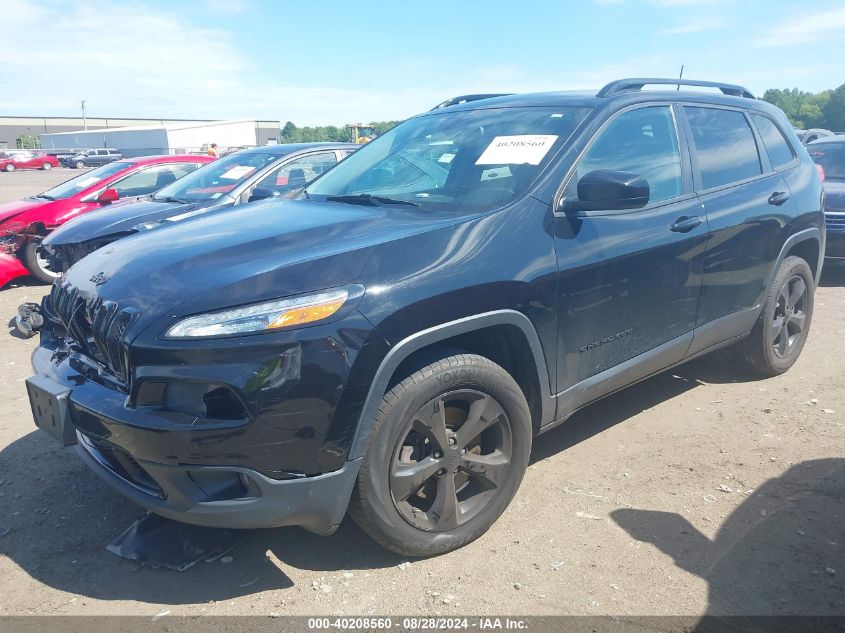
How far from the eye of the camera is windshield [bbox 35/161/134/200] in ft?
28.7

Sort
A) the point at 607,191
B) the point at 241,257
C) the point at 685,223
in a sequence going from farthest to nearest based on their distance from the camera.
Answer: the point at 685,223
the point at 607,191
the point at 241,257

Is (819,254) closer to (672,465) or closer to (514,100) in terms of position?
(672,465)

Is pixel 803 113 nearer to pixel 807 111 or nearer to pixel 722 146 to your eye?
pixel 807 111

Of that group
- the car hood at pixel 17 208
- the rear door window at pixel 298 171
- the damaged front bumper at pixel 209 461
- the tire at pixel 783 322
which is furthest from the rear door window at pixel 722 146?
the car hood at pixel 17 208

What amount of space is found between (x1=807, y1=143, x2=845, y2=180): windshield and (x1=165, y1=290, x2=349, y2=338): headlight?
28.4 feet

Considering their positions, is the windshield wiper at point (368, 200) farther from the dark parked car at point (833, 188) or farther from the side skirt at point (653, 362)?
the dark parked car at point (833, 188)

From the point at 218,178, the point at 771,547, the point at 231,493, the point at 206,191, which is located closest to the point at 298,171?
the point at 218,178

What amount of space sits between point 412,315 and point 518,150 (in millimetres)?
1216

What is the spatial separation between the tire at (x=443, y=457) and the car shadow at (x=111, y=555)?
0.27m

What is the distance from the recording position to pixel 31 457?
12.2ft

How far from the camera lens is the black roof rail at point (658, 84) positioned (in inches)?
140

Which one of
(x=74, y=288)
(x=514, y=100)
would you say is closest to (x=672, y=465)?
(x=514, y=100)

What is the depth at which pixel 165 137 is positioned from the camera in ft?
215

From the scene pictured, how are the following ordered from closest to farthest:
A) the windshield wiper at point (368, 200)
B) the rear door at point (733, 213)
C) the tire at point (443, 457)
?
the tire at point (443, 457), the windshield wiper at point (368, 200), the rear door at point (733, 213)
